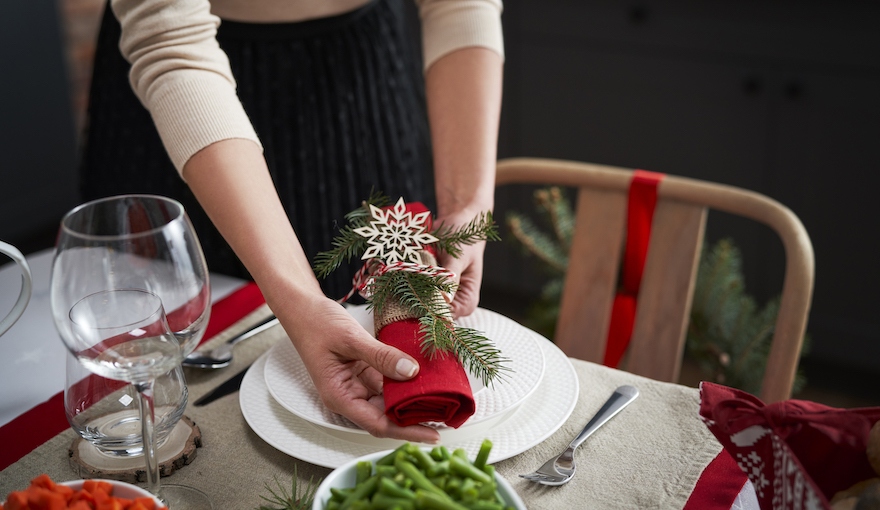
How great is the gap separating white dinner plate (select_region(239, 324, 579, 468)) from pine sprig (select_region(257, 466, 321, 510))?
0.02 m

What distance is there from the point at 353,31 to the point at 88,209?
73cm

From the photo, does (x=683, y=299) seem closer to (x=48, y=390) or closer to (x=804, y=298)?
(x=804, y=298)

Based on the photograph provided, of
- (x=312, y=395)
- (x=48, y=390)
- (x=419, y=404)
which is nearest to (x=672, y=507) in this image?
(x=419, y=404)

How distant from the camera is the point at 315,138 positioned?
1.21 metres

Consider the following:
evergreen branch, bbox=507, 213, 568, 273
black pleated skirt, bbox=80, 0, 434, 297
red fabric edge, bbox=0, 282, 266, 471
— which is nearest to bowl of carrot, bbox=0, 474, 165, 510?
red fabric edge, bbox=0, 282, 266, 471

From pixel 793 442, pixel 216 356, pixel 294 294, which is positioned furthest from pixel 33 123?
pixel 793 442

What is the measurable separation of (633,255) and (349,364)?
22.0 inches

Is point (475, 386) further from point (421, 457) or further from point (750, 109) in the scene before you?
point (750, 109)

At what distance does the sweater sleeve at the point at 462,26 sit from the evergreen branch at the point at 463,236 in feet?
1.28

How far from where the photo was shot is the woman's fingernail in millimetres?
644

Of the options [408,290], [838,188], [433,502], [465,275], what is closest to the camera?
[433,502]

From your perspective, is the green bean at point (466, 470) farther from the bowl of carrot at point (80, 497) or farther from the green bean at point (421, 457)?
the bowl of carrot at point (80, 497)

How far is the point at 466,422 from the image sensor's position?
0.67 meters

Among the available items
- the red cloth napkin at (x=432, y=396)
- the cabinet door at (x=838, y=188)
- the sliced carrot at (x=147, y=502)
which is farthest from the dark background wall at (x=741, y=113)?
the sliced carrot at (x=147, y=502)
